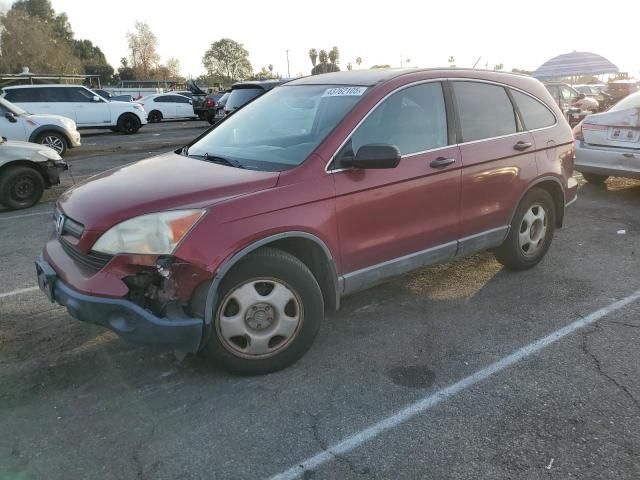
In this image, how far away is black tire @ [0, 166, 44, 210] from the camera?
780 cm

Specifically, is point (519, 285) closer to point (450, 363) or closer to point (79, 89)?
point (450, 363)

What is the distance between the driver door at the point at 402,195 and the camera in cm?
349

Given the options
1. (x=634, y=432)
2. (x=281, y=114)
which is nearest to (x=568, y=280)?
(x=634, y=432)

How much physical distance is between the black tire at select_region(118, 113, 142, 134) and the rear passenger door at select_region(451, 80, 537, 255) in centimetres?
1788

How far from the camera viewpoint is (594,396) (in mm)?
3021

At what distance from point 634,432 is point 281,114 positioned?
120 inches

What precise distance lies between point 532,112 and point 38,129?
1129cm

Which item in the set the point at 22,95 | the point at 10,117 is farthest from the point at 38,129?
the point at 22,95

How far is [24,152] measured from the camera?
7906 mm

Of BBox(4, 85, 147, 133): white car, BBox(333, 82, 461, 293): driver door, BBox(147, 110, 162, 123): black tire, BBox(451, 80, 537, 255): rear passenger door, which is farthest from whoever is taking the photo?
BBox(147, 110, 162, 123): black tire

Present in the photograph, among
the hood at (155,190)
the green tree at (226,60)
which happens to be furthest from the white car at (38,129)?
the green tree at (226,60)

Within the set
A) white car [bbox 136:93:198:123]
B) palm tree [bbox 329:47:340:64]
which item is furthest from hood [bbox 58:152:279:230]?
palm tree [bbox 329:47:340:64]

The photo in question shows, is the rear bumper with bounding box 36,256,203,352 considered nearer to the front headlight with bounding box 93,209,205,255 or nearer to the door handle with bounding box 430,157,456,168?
the front headlight with bounding box 93,209,205,255

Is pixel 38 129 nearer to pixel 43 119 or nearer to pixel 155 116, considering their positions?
pixel 43 119
